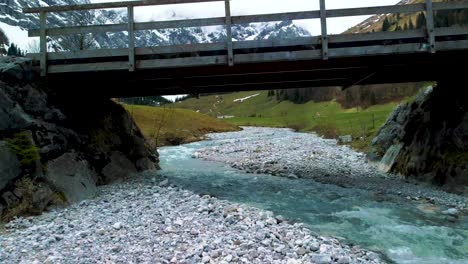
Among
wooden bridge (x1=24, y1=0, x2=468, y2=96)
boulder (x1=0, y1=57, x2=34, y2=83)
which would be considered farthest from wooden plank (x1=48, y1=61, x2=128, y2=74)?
boulder (x1=0, y1=57, x2=34, y2=83)

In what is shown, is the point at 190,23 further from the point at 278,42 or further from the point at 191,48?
the point at 278,42

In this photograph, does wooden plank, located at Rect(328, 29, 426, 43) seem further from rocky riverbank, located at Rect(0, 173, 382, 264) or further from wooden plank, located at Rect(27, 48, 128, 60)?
wooden plank, located at Rect(27, 48, 128, 60)

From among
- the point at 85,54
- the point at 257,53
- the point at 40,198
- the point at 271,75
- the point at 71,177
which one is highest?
the point at 85,54

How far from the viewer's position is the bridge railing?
14.9 m

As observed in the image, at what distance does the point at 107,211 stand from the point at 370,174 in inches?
549

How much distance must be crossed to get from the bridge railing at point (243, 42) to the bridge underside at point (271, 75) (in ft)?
2.26

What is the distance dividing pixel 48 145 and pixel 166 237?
7.18 m

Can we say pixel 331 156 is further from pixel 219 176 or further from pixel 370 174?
pixel 219 176

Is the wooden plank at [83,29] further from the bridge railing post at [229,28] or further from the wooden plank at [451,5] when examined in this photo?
the wooden plank at [451,5]

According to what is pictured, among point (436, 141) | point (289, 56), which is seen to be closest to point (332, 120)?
point (436, 141)

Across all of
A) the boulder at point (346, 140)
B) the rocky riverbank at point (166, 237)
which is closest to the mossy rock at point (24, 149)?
the rocky riverbank at point (166, 237)

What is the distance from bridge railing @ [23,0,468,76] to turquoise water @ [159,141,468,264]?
17.3ft

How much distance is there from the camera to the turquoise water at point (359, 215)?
10078 mm

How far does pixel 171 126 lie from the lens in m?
74.4
